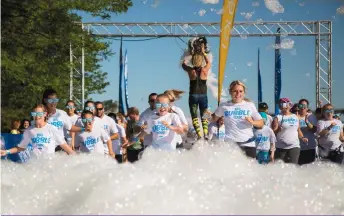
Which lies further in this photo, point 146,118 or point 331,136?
point 331,136

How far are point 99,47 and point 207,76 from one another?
14.8 meters

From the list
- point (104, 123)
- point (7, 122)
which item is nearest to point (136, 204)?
point (104, 123)

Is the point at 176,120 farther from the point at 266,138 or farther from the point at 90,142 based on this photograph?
the point at 266,138

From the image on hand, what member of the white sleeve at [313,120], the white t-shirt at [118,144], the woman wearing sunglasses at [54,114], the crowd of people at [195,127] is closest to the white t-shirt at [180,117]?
the crowd of people at [195,127]

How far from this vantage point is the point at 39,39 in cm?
2072

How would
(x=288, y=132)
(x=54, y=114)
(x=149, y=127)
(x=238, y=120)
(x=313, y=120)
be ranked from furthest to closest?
(x=313, y=120)
(x=288, y=132)
(x=54, y=114)
(x=149, y=127)
(x=238, y=120)

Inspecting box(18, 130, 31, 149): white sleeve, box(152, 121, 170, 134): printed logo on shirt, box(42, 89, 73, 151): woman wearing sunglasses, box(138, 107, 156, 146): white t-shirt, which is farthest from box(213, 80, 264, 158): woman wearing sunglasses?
box(42, 89, 73, 151): woman wearing sunglasses

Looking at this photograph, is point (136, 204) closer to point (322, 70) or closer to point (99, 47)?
point (99, 47)

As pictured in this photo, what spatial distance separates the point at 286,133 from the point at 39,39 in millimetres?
13241

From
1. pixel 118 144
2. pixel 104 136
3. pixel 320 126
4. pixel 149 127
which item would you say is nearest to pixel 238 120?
pixel 149 127

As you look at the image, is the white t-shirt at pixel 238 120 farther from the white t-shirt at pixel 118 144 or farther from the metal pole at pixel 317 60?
the metal pole at pixel 317 60

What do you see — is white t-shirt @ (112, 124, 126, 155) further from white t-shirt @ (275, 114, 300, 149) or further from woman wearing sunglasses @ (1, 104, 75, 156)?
woman wearing sunglasses @ (1, 104, 75, 156)

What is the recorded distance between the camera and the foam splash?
1.43m

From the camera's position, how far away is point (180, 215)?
53.7 inches
